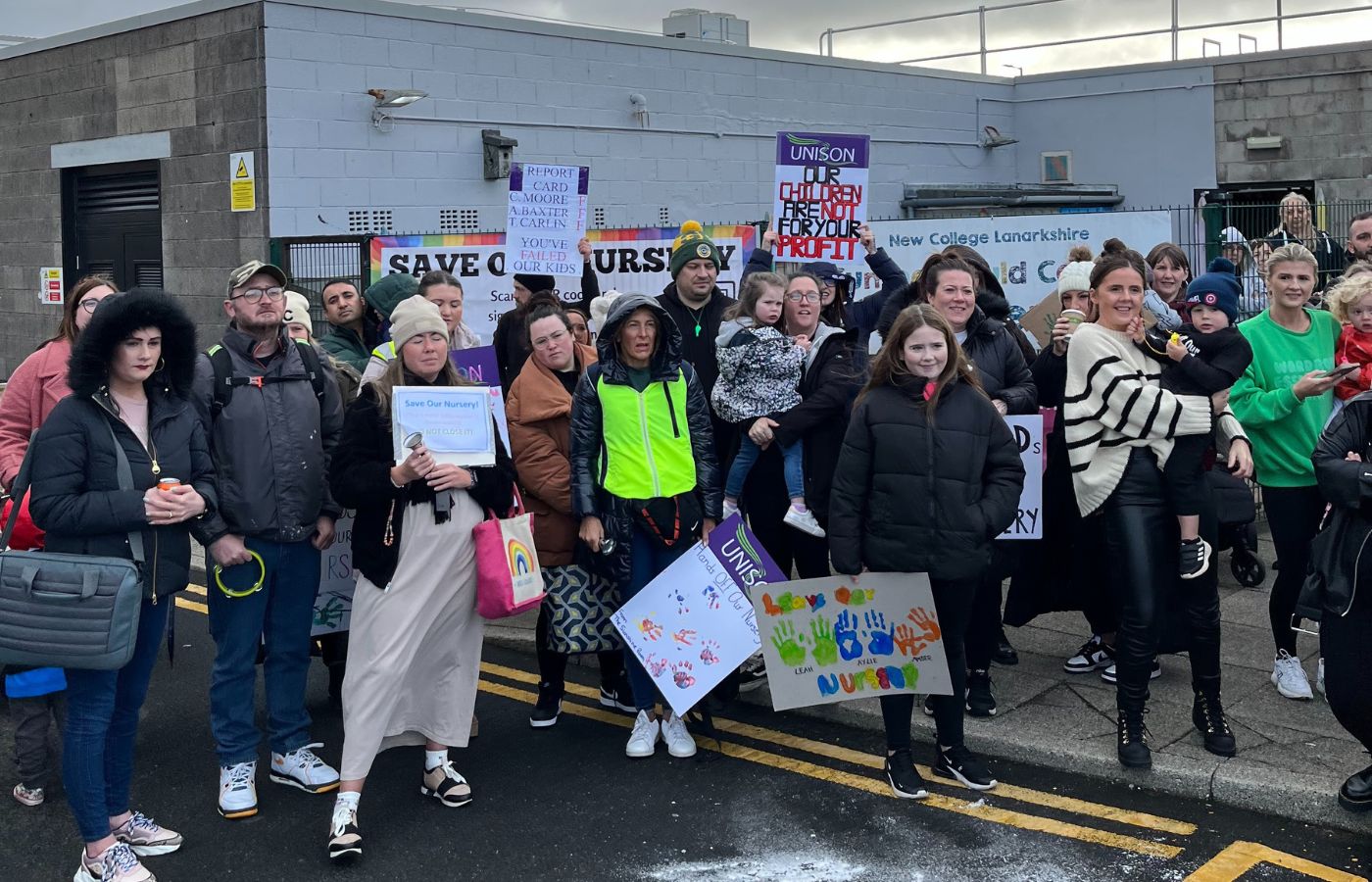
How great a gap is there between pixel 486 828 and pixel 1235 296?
13.2ft

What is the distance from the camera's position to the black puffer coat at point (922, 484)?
5.42 m

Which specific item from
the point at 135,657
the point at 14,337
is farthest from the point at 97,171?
the point at 135,657

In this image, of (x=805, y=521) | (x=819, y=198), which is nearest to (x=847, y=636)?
(x=805, y=521)

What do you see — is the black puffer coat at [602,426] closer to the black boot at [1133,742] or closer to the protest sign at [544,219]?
the black boot at [1133,742]

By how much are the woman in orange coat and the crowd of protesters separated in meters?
0.01

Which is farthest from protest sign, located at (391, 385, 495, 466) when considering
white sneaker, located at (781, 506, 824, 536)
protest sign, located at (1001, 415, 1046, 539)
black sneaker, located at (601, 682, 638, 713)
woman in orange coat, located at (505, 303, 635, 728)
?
protest sign, located at (1001, 415, 1046, 539)

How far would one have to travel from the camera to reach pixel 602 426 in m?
6.14

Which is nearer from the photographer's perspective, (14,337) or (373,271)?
(373,271)

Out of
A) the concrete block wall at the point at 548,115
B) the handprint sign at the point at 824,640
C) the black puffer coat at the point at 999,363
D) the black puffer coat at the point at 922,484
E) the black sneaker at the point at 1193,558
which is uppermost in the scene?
the concrete block wall at the point at 548,115

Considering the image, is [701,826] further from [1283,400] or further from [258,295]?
[1283,400]

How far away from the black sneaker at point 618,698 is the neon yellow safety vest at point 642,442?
1218mm

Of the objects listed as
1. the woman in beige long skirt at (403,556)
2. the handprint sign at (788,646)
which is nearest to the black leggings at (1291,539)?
the handprint sign at (788,646)

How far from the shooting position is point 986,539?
5535 mm

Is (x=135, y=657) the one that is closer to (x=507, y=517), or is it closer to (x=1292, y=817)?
(x=507, y=517)
